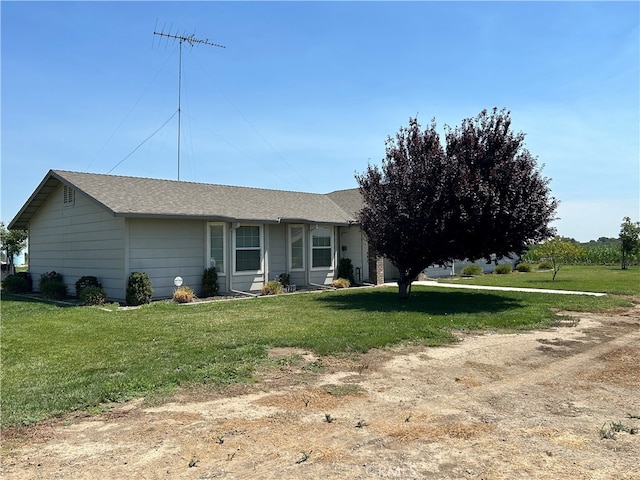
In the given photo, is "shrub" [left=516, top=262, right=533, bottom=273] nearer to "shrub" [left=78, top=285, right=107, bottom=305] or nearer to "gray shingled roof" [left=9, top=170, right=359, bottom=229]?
"gray shingled roof" [left=9, top=170, right=359, bottom=229]

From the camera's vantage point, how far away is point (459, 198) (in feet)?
40.2

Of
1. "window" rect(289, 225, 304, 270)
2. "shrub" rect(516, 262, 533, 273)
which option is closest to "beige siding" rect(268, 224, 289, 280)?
"window" rect(289, 225, 304, 270)

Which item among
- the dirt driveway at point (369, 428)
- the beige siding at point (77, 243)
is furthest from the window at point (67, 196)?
the dirt driveway at point (369, 428)

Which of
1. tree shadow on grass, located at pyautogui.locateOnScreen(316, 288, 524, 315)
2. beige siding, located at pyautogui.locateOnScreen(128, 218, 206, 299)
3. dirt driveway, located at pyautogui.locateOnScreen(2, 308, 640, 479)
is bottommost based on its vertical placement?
dirt driveway, located at pyautogui.locateOnScreen(2, 308, 640, 479)

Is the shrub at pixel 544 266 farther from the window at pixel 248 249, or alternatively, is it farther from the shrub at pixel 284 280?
the window at pixel 248 249

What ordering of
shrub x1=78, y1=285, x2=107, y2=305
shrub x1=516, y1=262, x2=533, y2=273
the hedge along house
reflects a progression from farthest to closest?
1. shrub x1=516, y1=262, x2=533, y2=273
2. the hedge along house
3. shrub x1=78, y1=285, x2=107, y2=305

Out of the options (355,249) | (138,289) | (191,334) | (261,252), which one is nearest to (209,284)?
(138,289)

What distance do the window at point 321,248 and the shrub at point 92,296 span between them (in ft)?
25.8

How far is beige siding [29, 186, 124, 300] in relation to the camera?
14.6 meters

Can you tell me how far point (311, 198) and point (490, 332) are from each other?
46.2ft

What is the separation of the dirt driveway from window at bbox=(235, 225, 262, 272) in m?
10.2

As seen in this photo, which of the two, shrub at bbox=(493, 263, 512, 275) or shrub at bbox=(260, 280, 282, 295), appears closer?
shrub at bbox=(260, 280, 282, 295)

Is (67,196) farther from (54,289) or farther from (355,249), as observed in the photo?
(355,249)

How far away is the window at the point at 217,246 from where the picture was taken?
1614 cm
